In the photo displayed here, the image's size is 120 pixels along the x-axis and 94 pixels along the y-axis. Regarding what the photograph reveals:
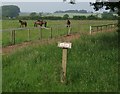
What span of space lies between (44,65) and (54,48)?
318 centimetres

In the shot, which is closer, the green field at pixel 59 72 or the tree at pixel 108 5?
the green field at pixel 59 72

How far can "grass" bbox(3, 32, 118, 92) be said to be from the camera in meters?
8.34

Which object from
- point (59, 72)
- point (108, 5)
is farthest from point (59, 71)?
point (108, 5)

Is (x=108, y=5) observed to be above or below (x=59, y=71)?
above

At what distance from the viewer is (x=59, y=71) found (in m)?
9.42

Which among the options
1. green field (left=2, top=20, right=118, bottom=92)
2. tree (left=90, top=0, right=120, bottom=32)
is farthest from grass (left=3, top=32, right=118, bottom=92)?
tree (left=90, top=0, right=120, bottom=32)

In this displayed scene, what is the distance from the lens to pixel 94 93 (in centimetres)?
801

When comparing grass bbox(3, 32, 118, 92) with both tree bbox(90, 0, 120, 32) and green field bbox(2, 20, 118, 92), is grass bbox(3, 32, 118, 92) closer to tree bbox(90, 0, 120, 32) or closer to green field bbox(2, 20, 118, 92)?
green field bbox(2, 20, 118, 92)

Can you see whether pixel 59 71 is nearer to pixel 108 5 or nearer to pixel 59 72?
pixel 59 72

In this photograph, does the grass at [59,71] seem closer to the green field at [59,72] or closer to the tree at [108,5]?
the green field at [59,72]

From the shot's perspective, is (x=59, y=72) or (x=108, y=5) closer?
(x=59, y=72)

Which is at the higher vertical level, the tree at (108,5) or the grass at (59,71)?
the tree at (108,5)

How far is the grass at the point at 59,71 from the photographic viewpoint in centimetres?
834

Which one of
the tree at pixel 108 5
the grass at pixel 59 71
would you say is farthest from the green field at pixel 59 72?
the tree at pixel 108 5
